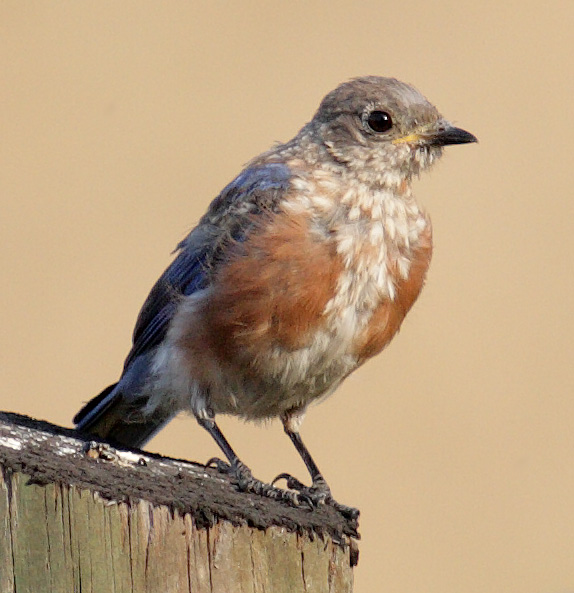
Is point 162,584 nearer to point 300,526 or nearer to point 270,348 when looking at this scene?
point 300,526

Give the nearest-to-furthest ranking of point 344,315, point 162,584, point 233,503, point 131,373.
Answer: point 162,584, point 233,503, point 344,315, point 131,373

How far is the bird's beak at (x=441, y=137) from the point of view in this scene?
467 cm

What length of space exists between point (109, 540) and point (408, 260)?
2.49m

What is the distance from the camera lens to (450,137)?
4676 mm

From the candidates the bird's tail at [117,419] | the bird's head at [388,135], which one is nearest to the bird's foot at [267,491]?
the bird's tail at [117,419]

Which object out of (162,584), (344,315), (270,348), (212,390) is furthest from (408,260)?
(162,584)

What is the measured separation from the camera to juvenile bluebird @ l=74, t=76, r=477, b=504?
14.1ft

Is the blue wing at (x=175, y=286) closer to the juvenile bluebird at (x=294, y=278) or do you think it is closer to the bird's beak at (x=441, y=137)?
the juvenile bluebird at (x=294, y=278)

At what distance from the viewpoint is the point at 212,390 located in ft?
15.0

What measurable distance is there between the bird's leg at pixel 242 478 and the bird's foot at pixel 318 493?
0.07 meters

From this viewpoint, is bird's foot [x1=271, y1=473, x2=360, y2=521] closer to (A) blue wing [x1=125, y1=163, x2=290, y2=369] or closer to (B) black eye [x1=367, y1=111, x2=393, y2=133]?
(A) blue wing [x1=125, y1=163, x2=290, y2=369]

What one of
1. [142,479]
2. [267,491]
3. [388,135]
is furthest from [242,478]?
[388,135]

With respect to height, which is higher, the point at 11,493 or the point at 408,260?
the point at 408,260

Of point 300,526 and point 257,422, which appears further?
point 257,422
